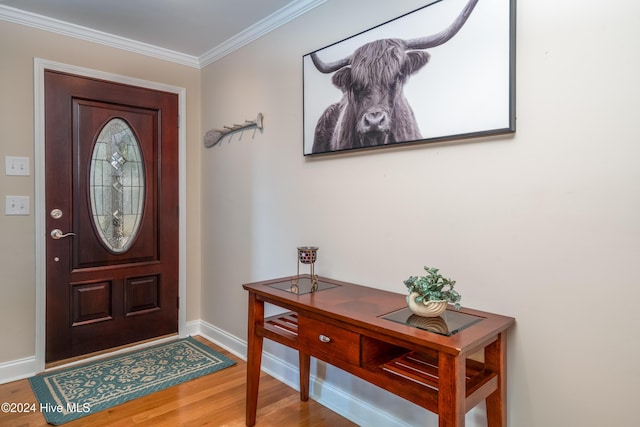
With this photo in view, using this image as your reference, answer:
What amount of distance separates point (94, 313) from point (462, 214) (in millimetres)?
2668

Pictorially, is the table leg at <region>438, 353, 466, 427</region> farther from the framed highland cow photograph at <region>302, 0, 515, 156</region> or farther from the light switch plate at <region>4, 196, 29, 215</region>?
the light switch plate at <region>4, 196, 29, 215</region>

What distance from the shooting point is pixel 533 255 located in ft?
4.57

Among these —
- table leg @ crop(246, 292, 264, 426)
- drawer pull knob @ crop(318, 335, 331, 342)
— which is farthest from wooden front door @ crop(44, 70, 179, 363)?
drawer pull knob @ crop(318, 335, 331, 342)

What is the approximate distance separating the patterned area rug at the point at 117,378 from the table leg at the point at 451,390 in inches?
72.5

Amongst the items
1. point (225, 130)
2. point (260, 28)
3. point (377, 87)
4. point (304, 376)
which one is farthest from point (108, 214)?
point (377, 87)

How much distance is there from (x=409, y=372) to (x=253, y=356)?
89 cm

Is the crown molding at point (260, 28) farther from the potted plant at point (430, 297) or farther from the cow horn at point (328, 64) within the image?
the potted plant at point (430, 297)

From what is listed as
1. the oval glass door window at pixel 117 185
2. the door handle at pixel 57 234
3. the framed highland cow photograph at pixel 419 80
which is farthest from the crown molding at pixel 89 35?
the framed highland cow photograph at pixel 419 80

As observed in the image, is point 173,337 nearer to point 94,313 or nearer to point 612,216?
point 94,313

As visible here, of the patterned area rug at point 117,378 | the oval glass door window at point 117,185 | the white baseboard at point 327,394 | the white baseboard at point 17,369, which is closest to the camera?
the white baseboard at point 327,394

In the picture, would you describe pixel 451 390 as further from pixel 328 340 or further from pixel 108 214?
pixel 108 214

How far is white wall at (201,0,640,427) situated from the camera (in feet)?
3.97

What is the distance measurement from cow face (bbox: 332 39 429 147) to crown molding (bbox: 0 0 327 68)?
22.3 inches

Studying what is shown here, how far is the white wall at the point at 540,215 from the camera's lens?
1.21m
